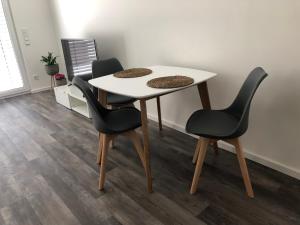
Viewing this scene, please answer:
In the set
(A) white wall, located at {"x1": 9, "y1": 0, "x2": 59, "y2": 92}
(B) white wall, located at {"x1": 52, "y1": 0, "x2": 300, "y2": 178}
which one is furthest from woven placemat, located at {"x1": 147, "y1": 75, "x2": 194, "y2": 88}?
(A) white wall, located at {"x1": 9, "y1": 0, "x2": 59, "y2": 92}

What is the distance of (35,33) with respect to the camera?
4.69 metres

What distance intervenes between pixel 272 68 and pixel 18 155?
2474 millimetres

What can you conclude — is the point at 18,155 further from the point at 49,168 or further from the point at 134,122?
the point at 134,122

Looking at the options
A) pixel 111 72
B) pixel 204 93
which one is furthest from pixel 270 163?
pixel 111 72

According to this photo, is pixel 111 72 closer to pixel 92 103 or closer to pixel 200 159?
pixel 92 103

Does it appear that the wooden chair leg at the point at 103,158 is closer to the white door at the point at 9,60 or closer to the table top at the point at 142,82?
the table top at the point at 142,82

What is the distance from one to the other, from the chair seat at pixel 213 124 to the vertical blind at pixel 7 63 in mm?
3880

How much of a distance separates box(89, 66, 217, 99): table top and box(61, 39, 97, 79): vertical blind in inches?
44.6

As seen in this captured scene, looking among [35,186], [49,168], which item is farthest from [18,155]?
[35,186]

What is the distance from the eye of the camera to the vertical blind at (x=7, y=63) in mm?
4418

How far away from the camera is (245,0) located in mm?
1879

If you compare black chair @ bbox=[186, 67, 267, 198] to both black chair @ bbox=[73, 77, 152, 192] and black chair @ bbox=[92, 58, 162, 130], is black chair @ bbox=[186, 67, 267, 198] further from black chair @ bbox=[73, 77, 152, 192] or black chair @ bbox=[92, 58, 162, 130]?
black chair @ bbox=[92, 58, 162, 130]

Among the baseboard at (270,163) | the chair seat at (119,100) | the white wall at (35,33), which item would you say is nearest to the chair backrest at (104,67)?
the chair seat at (119,100)

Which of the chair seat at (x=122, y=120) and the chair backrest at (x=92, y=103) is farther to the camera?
the chair seat at (x=122, y=120)
